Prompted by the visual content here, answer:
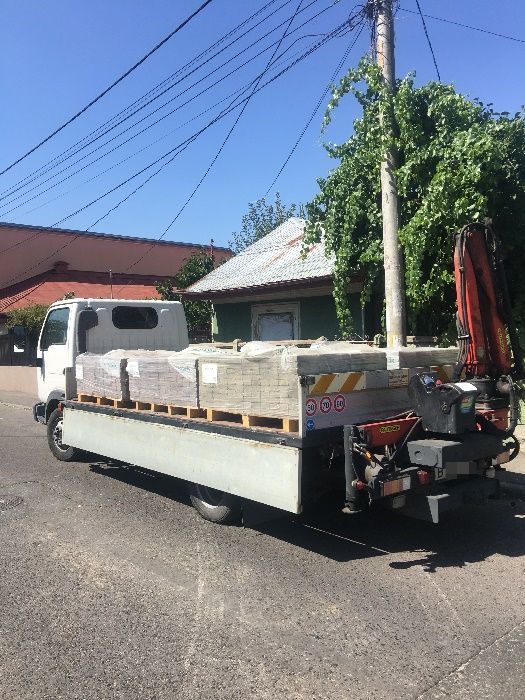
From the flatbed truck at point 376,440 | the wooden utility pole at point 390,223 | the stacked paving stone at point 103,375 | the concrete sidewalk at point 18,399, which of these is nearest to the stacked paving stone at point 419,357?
the flatbed truck at point 376,440

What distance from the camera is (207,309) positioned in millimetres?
17391

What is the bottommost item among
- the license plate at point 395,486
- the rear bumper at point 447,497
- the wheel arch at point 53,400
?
the rear bumper at point 447,497

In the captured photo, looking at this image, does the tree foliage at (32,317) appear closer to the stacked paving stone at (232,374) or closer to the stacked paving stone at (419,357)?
the stacked paving stone at (232,374)

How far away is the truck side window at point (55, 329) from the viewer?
838 centimetres

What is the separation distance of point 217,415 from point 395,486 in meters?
1.74

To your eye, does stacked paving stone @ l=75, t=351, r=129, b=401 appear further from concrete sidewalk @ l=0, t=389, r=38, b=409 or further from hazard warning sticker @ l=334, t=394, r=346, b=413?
concrete sidewalk @ l=0, t=389, r=38, b=409

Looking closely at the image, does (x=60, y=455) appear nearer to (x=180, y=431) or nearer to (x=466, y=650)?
(x=180, y=431)

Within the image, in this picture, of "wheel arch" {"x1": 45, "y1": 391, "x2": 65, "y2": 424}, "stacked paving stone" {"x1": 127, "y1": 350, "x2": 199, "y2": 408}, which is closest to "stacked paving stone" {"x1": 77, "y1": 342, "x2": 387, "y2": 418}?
"stacked paving stone" {"x1": 127, "y1": 350, "x2": 199, "y2": 408}

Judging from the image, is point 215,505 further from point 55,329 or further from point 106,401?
point 55,329

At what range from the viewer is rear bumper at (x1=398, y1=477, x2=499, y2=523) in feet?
15.3

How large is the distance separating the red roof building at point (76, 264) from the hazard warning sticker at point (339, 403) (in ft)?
65.1

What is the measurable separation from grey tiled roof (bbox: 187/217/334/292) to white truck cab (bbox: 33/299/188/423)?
10.6 ft

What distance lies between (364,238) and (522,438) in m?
3.84

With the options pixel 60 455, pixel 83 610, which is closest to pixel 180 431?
pixel 83 610
